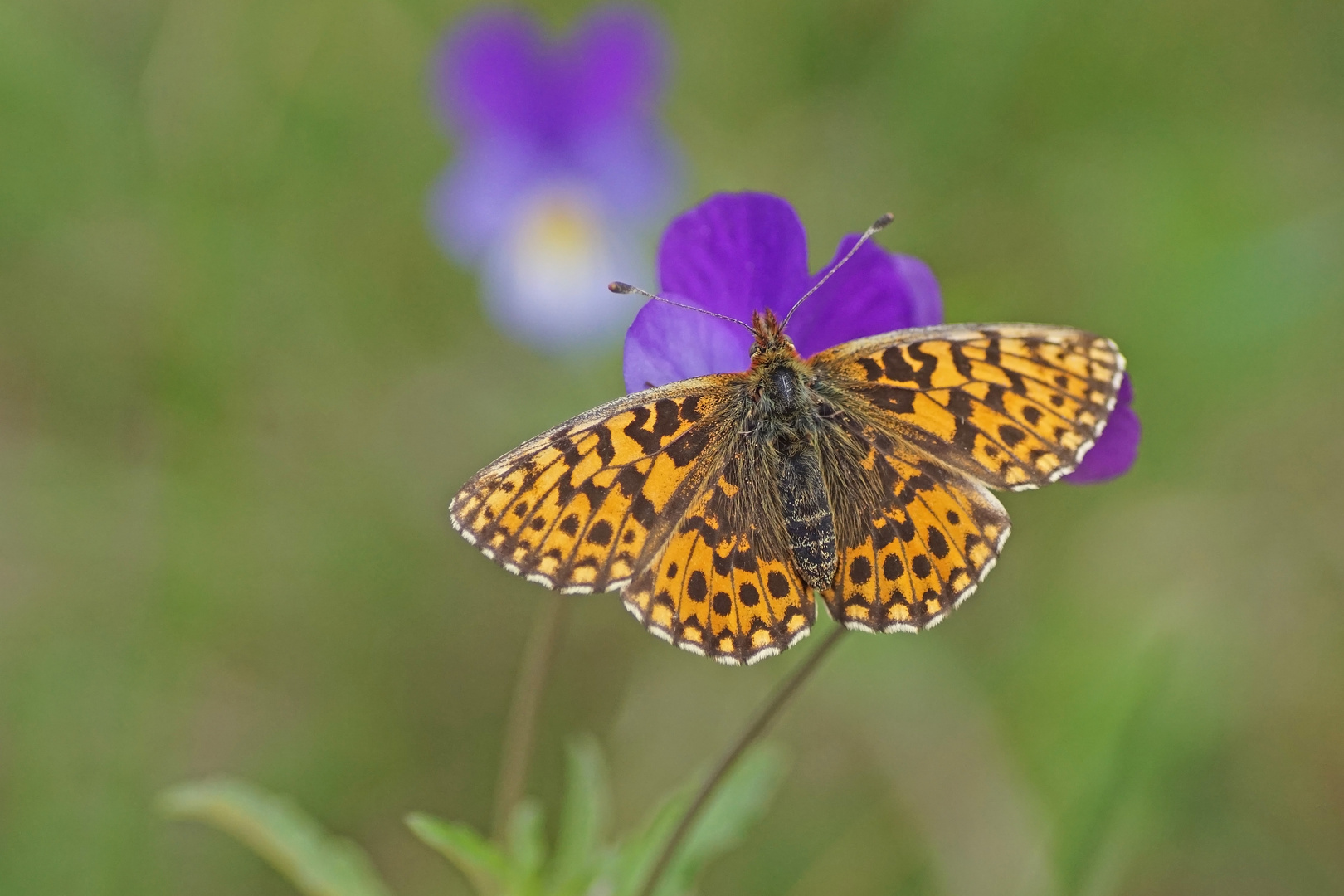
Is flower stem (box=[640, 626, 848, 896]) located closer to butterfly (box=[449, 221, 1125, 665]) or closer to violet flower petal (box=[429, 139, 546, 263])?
butterfly (box=[449, 221, 1125, 665])

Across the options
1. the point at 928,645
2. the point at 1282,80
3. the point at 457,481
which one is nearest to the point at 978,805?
the point at 928,645

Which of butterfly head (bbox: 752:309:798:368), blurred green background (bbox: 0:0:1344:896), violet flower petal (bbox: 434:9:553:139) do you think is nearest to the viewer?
butterfly head (bbox: 752:309:798:368)

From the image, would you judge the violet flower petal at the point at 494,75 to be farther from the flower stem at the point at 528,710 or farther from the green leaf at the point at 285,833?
the green leaf at the point at 285,833

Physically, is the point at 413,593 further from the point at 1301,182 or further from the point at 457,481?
the point at 1301,182

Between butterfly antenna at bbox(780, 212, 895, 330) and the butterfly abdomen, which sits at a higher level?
butterfly antenna at bbox(780, 212, 895, 330)

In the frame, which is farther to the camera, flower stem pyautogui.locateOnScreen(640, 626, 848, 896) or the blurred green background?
the blurred green background

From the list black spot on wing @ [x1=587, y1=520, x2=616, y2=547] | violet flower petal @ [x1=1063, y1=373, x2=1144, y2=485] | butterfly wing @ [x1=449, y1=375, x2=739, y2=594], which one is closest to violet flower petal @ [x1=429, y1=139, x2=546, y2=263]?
butterfly wing @ [x1=449, y1=375, x2=739, y2=594]

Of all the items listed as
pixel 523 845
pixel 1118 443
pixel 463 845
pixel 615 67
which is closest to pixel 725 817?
pixel 523 845
